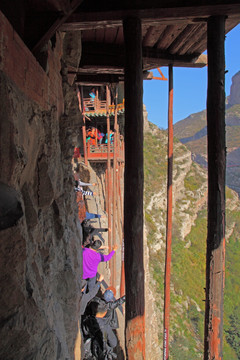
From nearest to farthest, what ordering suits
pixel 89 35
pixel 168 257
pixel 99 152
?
pixel 89 35
pixel 168 257
pixel 99 152

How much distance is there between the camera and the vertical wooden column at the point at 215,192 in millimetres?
2752

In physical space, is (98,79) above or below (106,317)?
above

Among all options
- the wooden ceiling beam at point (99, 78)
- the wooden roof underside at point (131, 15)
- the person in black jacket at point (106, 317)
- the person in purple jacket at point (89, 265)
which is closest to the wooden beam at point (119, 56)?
the wooden roof underside at point (131, 15)

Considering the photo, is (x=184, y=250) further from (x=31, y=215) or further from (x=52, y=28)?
(x=52, y=28)

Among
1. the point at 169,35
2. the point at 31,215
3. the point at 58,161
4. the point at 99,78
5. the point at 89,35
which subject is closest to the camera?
the point at 31,215

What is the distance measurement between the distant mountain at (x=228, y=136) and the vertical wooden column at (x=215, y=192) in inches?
2269

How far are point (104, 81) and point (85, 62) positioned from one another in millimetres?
1276

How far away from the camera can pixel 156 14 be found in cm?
273

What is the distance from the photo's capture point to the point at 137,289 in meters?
2.64

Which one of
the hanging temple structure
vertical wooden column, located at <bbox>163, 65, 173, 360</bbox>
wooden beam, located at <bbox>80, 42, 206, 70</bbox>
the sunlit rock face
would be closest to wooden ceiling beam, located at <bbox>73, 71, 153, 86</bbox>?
vertical wooden column, located at <bbox>163, 65, 173, 360</bbox>

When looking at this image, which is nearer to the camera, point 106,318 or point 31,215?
point 31,215

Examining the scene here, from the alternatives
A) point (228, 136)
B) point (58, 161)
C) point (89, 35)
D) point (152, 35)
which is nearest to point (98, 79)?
point (89, 35)

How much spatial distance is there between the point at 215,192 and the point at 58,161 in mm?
1758

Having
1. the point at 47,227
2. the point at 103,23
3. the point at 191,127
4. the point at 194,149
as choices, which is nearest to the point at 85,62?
the point at 103,23
